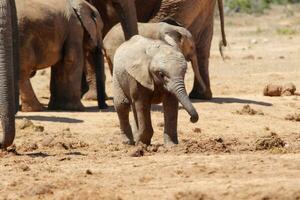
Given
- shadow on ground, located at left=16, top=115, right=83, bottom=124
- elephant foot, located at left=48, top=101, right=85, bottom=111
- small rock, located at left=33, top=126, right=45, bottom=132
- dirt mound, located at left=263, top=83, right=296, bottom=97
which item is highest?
small rock, located at left=33, top=126, right=45, bottom=132

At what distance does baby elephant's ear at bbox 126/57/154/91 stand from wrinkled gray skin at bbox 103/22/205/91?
3.29m

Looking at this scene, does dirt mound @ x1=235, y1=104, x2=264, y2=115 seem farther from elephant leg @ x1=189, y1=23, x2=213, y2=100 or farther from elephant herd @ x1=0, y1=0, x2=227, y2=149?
elephant leg @ x1=189, y1=23, x2=213, y2=100

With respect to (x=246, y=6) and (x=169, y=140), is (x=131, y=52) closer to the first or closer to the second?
(x=169, y=140)

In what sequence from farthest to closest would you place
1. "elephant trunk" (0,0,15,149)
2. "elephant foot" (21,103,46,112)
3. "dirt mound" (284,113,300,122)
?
"elephant foot" (21,103,46,112) → "dirt mound" (284,113,300,122) → "elephant trunk" (0,0,15,149)

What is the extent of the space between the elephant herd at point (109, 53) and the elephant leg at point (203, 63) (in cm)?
1

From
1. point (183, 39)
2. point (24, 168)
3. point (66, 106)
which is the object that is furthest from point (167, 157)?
point (66, 106)

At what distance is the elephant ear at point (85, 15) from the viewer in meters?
15.0

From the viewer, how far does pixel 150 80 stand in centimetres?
1072

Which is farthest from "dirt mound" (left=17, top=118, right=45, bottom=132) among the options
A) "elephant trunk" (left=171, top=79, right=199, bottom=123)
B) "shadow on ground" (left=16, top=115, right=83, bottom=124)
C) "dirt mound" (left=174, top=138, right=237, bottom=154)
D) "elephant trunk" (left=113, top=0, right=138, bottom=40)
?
"elephant trunk" (left=171, top=79, right=199, bottom=123)

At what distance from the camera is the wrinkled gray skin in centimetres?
1476

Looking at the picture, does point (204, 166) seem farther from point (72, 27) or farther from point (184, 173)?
point (72, 27)

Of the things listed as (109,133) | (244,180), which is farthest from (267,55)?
(244,180)

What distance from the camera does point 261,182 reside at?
8.39 m

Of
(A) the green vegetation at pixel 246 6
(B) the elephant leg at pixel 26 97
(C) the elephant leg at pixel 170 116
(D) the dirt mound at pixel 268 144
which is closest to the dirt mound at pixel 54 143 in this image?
(C) the elephant leg at pixel 170 116
